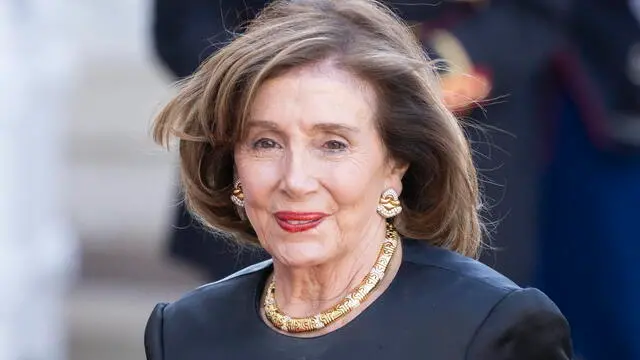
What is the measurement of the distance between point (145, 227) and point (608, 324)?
144 inches

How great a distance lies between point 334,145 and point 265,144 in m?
0.12

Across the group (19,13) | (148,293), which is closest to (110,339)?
(148,293)

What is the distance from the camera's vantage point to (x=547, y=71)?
5.47m

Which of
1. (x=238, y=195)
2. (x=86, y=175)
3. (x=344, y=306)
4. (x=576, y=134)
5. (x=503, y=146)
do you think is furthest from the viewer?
(x=86, y=175)

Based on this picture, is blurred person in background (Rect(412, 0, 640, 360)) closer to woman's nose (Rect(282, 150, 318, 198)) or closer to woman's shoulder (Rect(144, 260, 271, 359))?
woman's shoulder (Rect(144, 260, 271, 359))

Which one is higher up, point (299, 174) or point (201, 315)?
point (299, 174)

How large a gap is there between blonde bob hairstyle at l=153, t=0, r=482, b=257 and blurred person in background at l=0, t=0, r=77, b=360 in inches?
97.7

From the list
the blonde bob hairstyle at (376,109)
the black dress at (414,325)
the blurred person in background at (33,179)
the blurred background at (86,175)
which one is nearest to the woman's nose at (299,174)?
the blonde bob hairstyle at (376,109)

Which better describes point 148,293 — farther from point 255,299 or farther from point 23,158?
point 255,299

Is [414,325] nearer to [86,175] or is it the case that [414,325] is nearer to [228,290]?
[228,290]

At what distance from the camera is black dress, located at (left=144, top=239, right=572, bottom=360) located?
10.9 ft

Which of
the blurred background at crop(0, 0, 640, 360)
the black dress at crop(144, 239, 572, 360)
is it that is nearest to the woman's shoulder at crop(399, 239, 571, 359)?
the black dress at crop(144, 239, 572, 360)

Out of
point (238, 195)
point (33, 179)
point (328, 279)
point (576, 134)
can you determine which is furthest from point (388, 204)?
Answer: point (33, 179)

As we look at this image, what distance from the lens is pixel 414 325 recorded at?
11.0 feet
